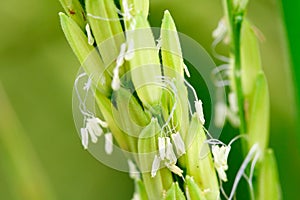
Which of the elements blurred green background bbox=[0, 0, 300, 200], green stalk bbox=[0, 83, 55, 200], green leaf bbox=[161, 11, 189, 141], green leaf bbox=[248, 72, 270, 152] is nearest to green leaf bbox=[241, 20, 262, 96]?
green leaf bbox=[248, 72, 270, 152]

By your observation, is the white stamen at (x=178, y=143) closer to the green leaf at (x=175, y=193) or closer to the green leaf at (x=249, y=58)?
the green leaf at (x=175, y=193)

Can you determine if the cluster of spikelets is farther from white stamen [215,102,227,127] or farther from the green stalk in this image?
the green stalk

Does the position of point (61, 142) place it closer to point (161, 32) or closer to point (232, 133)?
point (232, 133)

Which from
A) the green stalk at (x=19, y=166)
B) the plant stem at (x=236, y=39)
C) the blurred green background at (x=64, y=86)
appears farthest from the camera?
the blurred green background at (x=64, y=86)

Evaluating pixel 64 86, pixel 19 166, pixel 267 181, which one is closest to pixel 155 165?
pixel 267 181

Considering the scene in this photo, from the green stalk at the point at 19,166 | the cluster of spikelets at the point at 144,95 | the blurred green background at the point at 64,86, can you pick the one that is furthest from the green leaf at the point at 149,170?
the blurred green background at the point at 64,86

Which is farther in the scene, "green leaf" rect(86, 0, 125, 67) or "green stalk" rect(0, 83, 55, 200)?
Answer: "green stalk" rect(0, 83, 55, 200)

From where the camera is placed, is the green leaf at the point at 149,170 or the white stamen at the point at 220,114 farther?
the white stamen at the point at 220,114
